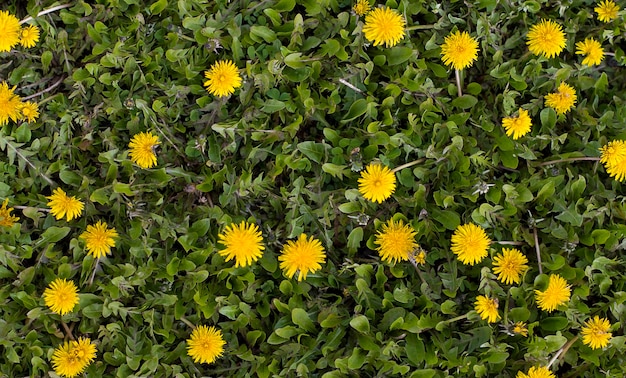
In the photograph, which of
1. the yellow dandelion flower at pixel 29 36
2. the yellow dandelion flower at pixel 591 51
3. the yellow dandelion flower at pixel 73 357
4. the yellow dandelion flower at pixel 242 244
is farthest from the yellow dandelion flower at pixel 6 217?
the yellow dandelion flower at pixel 591 51

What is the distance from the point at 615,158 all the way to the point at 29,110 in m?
2.77

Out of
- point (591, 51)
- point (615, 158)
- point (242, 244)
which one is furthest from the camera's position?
point (591, 51)

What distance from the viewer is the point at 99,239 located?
2566 millimetres

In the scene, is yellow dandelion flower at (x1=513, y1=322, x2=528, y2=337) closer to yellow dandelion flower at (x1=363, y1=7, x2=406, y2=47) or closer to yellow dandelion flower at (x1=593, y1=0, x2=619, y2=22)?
yellow dandelion flower at (x1=363, y1=7, x2=406, y2=47)

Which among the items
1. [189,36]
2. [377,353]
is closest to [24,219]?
[189,36]

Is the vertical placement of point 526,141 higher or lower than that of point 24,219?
higher

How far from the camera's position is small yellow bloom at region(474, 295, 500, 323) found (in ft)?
8.23

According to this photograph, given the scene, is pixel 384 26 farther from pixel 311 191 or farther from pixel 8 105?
pixel 8 105

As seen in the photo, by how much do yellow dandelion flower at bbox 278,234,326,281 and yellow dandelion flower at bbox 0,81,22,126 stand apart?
1.44 metres

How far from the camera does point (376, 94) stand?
9.22ft

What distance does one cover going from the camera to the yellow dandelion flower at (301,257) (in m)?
2.50

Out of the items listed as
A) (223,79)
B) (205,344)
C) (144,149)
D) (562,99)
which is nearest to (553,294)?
(562,99)

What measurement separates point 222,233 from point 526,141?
1.54 m

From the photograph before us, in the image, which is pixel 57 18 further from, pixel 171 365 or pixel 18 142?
pixel 171 365
